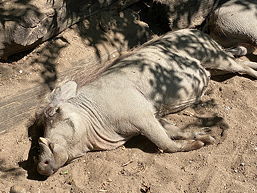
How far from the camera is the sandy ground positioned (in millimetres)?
4508

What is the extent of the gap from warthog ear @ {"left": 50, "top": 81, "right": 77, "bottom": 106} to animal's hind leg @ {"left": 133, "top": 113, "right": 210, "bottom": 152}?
2.61ft

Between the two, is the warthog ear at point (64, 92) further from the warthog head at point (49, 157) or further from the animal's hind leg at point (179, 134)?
the animal's hind leg at point (179, 134)

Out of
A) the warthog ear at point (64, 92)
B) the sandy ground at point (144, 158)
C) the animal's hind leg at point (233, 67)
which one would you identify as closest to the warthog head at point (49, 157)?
the sandy ground at point (144, 158)

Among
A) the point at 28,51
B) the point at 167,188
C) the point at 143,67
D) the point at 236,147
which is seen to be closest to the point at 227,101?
the point at 236,147

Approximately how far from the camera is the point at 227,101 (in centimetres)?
552

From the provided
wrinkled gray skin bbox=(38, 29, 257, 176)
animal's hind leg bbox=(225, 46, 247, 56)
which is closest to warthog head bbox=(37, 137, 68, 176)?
wrinkled gray skin bbox=(38, 29, 257, 176)

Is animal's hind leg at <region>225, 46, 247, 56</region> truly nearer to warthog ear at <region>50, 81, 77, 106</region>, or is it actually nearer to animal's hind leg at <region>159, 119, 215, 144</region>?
animal's hind leg at <region>159, 119, 215, 144</region>

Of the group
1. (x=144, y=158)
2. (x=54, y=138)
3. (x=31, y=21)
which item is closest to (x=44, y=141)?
(x=54, y=138)

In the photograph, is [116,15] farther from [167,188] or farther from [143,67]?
[167,188]

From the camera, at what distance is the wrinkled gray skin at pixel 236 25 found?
5.93m

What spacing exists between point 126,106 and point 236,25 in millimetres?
2036

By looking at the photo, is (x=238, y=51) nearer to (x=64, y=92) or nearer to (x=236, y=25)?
(x=236, y=25)

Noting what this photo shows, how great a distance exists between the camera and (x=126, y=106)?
190 inches

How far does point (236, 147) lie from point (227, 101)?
0.79 m
